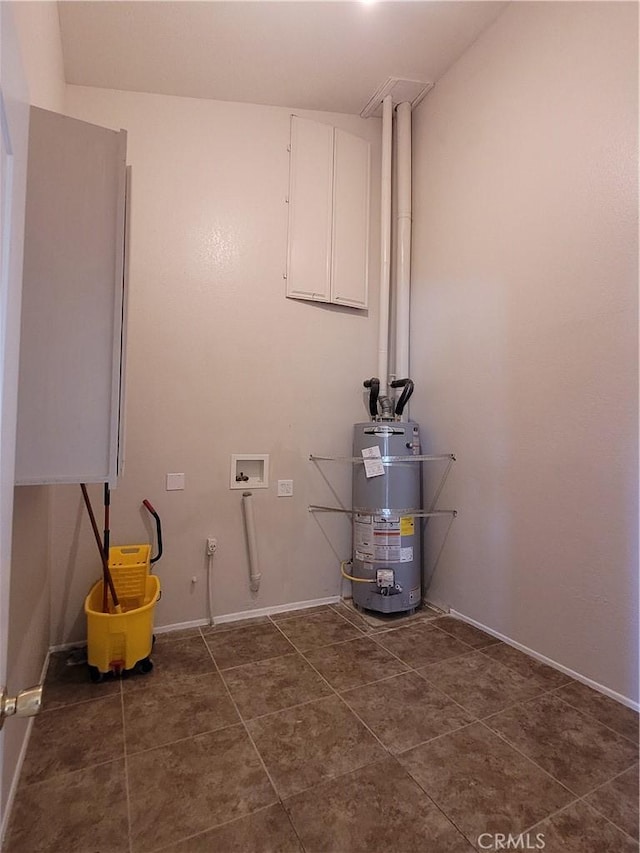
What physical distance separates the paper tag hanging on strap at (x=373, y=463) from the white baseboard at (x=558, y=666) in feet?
3.31

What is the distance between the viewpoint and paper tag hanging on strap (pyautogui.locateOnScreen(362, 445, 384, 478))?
2715 millimetres

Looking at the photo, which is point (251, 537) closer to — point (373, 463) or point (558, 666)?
point (373, 463)

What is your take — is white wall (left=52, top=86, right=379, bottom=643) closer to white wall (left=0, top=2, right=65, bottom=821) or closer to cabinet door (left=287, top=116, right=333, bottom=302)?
cabinet door (left=287, top=116, right=333, bottom=302)

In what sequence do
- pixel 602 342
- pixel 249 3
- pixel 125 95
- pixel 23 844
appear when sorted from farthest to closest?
pixel 125 95, pixel 249 3, pixel 602 342, pixel 23 844

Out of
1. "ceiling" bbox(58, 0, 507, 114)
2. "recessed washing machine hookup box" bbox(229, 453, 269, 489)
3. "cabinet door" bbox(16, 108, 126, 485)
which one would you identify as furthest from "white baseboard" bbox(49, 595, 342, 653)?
"ceiling" bbox(58, 0, 507, 114)

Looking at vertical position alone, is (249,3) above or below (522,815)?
above

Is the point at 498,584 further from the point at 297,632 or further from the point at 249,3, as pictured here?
the point at 249,3

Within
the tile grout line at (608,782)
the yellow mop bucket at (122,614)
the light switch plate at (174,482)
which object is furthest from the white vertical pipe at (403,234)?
the tile grout line at (608,782)

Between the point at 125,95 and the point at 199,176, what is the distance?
600mm

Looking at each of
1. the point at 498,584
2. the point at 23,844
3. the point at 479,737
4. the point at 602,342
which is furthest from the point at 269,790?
the point at 602,342

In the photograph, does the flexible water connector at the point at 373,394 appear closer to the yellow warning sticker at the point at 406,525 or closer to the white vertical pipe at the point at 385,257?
the white vertical pipe at the point at 385,257

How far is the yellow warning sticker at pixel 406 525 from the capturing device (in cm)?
272

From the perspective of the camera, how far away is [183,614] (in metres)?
2.58

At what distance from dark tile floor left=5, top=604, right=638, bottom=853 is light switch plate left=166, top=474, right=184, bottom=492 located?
890 mm
